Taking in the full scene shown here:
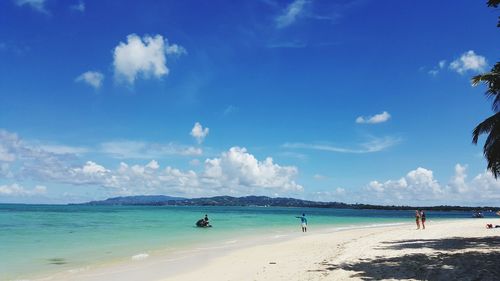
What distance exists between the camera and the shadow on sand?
11.4m

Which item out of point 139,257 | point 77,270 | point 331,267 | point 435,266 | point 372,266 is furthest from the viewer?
point 139,257

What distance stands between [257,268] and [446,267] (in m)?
6.44

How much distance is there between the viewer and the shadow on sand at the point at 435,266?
11.4 m

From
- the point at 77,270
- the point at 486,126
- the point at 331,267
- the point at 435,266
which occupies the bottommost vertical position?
the point at 77,270

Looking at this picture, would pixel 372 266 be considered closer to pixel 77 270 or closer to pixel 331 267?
pixel 331 267

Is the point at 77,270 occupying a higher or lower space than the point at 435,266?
lower

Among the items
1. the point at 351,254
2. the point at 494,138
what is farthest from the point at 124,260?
the point at 494,138

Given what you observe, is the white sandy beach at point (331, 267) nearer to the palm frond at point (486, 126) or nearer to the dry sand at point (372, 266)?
the dry sand at point (372, 266)

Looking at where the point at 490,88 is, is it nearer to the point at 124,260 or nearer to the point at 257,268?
the point at 257,268

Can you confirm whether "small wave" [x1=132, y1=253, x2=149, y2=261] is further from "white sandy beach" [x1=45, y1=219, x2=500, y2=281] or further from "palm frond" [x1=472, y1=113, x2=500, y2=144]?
"palm frond" [x1=472, y1=113, x2=500, y2=144]

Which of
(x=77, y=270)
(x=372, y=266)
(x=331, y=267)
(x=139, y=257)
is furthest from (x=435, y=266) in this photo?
(x=139, y=257)

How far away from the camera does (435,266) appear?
41.8ft

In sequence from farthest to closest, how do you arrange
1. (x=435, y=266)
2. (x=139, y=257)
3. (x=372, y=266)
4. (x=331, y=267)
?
1. (x=139, y=257)
2. (x=331, y=267)
3. (x=372, y=266)
4. (x=435, y=266)

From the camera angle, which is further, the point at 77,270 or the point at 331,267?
the point at 77,270
